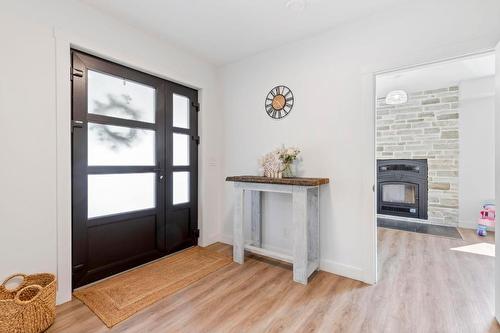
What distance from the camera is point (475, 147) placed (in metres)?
4.20

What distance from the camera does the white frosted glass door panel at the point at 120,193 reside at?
95.0 inches

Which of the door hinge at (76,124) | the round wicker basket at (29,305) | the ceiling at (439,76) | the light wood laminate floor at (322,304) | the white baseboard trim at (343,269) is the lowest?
the light wood laminate floor at (322,304)

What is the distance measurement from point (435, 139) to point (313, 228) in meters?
3.63

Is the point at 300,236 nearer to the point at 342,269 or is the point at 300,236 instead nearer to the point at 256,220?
the point at 342,269

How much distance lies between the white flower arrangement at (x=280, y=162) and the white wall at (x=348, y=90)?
185mm

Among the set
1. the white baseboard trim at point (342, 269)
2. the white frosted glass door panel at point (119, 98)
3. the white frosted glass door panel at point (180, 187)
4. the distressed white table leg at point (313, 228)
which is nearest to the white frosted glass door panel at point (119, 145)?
the white frosted glass door panel at point (119, 98)

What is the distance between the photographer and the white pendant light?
4.57 m

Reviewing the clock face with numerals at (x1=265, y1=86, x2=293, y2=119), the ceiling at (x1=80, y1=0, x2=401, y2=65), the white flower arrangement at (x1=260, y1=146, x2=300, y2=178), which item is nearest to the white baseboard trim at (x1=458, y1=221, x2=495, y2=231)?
the white flower arrangement at (x1=260, y1=146, x2=300, y2=178)

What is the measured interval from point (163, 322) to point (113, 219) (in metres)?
1.25

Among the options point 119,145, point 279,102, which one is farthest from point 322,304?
point 119,145

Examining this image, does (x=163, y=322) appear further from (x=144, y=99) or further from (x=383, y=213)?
(x=383, y=213)

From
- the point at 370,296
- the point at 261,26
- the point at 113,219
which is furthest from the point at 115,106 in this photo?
the point at 370,296

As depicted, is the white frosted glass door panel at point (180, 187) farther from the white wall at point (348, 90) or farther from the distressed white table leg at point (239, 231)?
the white wall at point (348, 90)

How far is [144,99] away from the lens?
111 inches
